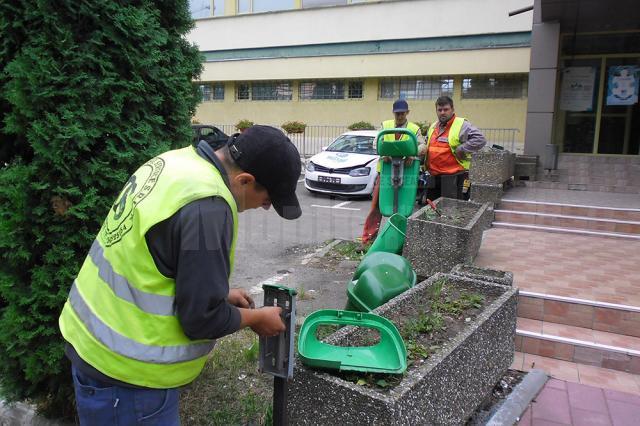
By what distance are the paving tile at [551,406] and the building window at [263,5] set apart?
Answer: 2238 cm

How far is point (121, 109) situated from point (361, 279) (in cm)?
187

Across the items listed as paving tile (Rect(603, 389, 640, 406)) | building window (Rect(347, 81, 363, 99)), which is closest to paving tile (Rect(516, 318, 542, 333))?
paving tile (Rect(603, 389, 640, 406))

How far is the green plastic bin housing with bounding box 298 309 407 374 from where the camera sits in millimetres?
2164

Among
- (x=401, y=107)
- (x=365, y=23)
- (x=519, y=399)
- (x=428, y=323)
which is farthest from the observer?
(x=365, y=23)

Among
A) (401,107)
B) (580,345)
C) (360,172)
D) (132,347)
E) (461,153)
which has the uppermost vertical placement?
(401,107)

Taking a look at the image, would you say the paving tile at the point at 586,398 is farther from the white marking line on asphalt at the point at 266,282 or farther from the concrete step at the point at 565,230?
the concrete step at the point at 565,230

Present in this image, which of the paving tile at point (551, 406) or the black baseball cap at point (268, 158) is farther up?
the black baseball cap at point (268, 158)

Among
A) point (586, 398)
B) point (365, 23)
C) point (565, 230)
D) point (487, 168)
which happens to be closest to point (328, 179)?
point (487, 168)

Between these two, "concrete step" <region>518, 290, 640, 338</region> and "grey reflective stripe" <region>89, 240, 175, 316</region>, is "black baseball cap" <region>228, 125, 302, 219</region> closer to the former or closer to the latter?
"grey reflective stripe" <region>89, 240, 175, 316</region>

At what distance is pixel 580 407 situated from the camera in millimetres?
3225

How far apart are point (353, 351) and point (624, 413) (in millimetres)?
2010

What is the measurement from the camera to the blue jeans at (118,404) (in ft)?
5.77

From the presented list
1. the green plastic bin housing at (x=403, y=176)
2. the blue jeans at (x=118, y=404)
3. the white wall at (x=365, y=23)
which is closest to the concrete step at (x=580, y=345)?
the green plastic bin housing at (x=403, y=176)

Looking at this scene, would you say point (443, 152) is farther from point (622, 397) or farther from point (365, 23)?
point (365, 23)
